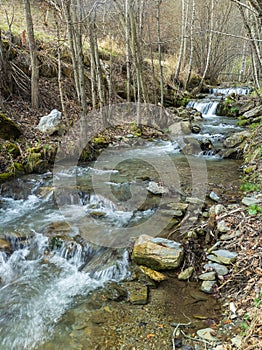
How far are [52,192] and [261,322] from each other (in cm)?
492

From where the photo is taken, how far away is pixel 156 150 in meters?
9.78

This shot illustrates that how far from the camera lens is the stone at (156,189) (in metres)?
6.07

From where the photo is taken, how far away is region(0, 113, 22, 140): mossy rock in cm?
734

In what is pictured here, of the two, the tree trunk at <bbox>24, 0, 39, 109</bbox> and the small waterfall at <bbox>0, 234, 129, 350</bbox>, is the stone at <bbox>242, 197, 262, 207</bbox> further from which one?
the tree trunk at <bbox>24, 0, 39, 109</bbox>

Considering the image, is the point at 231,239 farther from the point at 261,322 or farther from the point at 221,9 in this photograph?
the point at 221,9

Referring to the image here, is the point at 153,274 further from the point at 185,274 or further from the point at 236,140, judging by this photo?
the point at 236,140

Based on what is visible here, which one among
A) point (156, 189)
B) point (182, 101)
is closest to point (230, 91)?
point (182, 101)

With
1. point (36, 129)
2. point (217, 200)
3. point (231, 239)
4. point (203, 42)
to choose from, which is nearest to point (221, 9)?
point (203, 42)

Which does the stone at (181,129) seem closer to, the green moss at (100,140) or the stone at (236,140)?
the stone at (236,140)

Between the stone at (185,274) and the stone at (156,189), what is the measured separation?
252 cm

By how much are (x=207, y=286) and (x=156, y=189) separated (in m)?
2.95

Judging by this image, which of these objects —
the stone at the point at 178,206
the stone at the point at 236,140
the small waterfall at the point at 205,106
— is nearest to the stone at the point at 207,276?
the stone at the point at 178,206

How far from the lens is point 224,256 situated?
3.63m

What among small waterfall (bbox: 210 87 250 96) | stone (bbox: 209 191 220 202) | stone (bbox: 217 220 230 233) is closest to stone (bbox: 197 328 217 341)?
stone (bbox: 217 220 230 233)
